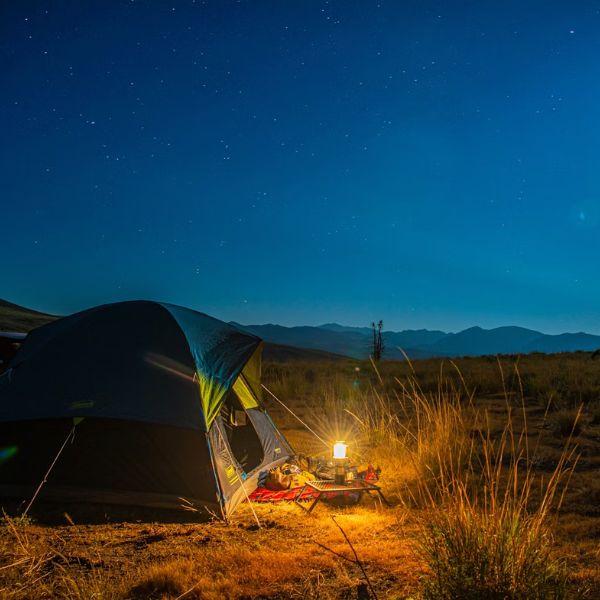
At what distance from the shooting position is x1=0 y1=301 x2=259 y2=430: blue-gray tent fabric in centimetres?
542

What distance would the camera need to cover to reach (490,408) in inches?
448

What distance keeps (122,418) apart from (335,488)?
2.30 meters

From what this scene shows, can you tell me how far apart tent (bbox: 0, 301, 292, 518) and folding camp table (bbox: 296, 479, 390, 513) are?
0.78 metres

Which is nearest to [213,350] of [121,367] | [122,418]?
[121,367]

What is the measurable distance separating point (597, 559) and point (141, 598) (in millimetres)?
3285

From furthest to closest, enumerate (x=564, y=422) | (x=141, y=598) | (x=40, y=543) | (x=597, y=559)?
(x=564, y=422)
(x=40, y=543)
(x=597, y=559)
(x=141, y=598)

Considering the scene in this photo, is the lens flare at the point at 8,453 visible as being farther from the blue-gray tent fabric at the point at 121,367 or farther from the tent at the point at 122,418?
the blue-gray tent fabric at the point at 121,367

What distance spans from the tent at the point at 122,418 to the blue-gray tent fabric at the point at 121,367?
0.01 m

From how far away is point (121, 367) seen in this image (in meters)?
5.74

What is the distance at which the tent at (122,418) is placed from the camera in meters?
5.42

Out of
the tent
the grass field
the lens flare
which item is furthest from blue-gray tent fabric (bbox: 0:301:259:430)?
the grass field

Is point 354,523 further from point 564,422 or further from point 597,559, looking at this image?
point 564,422

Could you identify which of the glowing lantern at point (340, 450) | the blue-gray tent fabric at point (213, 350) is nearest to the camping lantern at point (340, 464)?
the glowing lantern at point (340, 450)

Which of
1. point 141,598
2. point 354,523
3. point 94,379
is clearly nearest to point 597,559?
point 354,523
